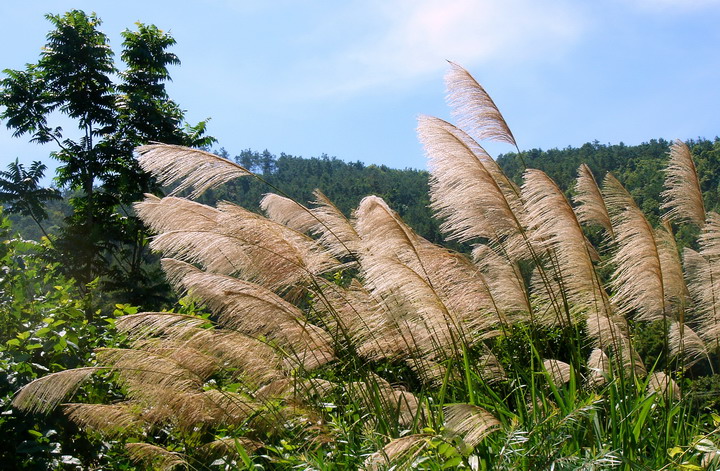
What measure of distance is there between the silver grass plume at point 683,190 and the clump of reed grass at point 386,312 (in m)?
0.15

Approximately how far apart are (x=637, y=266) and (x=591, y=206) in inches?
15.3

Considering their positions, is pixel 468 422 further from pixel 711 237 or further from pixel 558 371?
pixel 711 237

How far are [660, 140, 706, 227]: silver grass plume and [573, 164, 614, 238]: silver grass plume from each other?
649mm

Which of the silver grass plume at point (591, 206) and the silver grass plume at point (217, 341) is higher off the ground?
the silver grass plume at point (591, 206)

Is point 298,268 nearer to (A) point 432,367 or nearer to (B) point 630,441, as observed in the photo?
(A) point 432,367

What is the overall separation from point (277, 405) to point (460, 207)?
1441mm

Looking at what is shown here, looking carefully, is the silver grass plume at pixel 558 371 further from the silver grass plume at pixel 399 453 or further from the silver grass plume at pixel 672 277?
the silver grass plume at pixel 399 453

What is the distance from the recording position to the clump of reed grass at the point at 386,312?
2959mm

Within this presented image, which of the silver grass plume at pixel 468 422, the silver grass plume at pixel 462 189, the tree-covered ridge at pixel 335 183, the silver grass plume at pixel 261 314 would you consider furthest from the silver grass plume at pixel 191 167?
the tree-covered ridge at pixel 335 183

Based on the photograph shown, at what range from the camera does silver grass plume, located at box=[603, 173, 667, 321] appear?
327 cm

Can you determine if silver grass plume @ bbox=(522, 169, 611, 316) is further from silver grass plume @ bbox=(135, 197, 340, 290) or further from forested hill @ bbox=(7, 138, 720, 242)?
forested hill @ bbox=(7, 138, 720, 242)

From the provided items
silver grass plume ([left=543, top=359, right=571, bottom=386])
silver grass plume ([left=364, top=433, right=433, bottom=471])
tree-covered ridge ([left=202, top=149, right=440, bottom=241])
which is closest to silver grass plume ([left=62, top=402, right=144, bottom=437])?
silver grass plume ([left=364, top=433, right=433, bottom=471])

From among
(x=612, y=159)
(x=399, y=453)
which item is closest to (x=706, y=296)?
(x=399, y=453)

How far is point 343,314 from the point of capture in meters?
3.29
